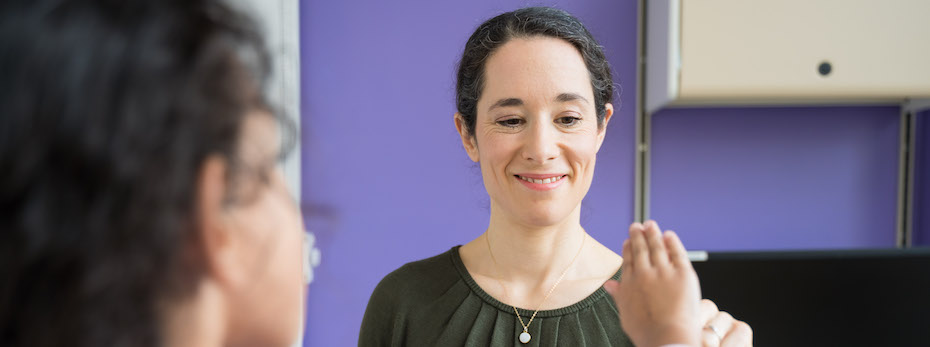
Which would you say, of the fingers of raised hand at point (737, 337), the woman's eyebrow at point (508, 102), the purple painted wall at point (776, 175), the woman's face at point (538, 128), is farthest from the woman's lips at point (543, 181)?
the purple painted wall at point (776, 175)

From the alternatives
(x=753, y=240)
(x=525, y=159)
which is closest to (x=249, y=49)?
(x=525, y=159)

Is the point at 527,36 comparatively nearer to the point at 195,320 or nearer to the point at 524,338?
the point at 524,338

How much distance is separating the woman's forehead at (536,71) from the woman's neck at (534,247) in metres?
0.24

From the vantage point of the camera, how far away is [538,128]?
1.00 metres

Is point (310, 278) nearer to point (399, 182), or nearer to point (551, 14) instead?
point (399, 182)

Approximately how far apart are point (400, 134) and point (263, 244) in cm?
138

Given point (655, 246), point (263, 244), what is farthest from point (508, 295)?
point (263, 244)

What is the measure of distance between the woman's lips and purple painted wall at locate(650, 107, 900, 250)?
908 mm

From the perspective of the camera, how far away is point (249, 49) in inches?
18.2

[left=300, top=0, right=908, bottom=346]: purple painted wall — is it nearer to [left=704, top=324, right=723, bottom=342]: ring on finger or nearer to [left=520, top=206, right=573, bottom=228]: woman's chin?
[left=520, top=206, right=573, bottom=228]: woman's chin

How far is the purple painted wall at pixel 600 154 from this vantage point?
181cm

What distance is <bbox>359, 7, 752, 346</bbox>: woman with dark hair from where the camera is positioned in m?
1.01

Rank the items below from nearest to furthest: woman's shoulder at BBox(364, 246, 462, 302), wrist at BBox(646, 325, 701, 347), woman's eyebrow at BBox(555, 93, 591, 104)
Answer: wrist at BBox(646, 325, 701, 347) < woman's eyebrow at BBox(555, 93, 591, 104) < woman's shoulder at BBox(364, 246, 462, 302)

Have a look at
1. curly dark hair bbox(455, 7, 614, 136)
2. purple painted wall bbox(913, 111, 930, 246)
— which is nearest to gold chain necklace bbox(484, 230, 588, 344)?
curly dark hair bbox(455, 7, 614, 136)
